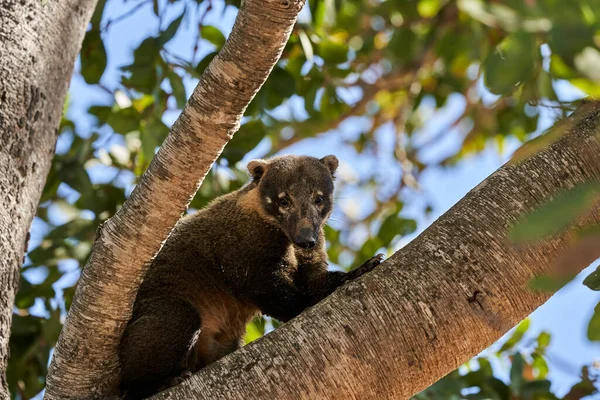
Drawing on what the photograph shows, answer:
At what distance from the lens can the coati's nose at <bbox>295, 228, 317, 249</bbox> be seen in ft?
14.9

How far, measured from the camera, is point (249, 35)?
9.30ft

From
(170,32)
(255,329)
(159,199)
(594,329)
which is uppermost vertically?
(170,32)

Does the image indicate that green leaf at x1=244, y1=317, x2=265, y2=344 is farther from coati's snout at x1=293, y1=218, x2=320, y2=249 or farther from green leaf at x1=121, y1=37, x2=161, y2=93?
green leaf at x1=121, y1=37, x2=161, y2=93

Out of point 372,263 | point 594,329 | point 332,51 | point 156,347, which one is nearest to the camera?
point 594,329

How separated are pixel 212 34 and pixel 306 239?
6.17ft

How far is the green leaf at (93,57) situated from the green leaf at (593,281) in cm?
402

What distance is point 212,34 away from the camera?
5562 mm

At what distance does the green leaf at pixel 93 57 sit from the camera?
219 inches

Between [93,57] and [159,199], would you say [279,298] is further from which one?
[93,57]

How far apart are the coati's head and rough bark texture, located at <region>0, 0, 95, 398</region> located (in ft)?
4.96

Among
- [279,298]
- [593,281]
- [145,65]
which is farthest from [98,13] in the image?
[593,281]

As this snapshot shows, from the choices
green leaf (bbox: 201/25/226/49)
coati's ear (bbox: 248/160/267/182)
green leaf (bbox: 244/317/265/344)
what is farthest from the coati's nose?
green leaf (bbox: 201/25/226/49)

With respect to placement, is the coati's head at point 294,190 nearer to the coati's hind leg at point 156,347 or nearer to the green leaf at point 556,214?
the coati's hind leg at point 156,347

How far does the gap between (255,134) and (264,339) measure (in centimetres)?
252
